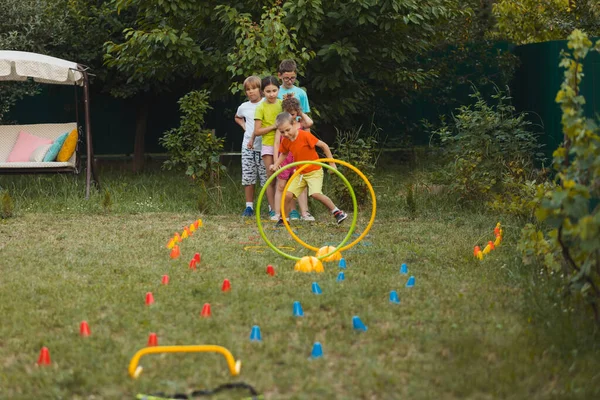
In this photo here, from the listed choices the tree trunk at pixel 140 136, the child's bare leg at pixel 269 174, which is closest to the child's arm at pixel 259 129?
the child's bare leg at pixel 269 174

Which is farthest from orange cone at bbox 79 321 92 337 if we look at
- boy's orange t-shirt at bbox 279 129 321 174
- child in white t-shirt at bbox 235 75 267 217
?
child in white t-shirt at bbox 235 75 267 217

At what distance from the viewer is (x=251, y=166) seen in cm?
966

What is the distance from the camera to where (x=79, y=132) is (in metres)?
11.6

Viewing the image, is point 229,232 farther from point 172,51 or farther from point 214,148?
point 172,51

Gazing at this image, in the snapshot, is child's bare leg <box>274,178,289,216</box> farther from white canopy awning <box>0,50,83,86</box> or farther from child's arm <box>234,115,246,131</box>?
white canopy awning <box>0,50,83,86</box>

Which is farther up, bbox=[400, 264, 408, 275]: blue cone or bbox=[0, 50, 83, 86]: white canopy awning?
bbox=[0, 50, 83, 86]: white canopy awning

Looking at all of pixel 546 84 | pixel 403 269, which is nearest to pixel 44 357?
pixel 403 269

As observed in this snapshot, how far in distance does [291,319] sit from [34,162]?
6837 mm

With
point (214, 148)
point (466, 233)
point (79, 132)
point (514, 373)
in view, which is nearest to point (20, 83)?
point (79, 132)

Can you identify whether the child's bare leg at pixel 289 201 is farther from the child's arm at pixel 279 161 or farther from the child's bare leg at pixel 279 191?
the child's arm at pixel 279 161

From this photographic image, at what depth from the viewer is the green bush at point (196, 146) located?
10453mm

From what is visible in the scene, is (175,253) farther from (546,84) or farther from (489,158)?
(546,84)

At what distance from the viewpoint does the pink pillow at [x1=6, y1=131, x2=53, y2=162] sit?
11.6 meters

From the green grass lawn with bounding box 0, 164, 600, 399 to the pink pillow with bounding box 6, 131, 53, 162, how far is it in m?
3.74
